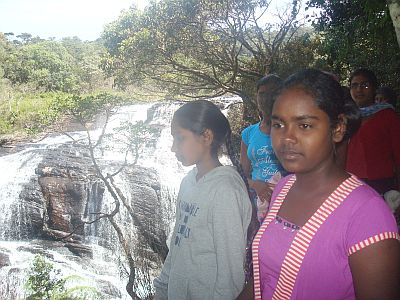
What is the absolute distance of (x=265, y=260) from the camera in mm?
1175

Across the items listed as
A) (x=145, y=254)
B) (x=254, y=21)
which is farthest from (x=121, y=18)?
(x=145, y=254)

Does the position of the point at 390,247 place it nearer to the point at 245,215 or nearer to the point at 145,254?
the point at 245,215

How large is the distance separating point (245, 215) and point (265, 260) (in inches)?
19.1

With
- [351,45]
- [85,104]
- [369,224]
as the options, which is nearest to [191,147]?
[369,224]

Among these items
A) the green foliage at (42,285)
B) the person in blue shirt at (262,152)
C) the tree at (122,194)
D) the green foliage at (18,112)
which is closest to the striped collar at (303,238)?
the person in blue shirt at (262,152)

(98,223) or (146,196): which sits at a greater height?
(146,196)

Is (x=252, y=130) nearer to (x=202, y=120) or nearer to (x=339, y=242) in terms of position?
(x=202, y=120)

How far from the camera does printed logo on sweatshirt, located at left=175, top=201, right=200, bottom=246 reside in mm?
1664

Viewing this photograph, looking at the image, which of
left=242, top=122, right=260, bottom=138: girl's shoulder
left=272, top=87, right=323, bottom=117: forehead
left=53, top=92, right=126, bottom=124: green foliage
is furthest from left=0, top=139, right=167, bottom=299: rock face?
left=272, top=87, right=323, bottom=117: forehead

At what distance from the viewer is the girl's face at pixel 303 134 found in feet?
3.60

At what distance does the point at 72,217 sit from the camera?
448 inches

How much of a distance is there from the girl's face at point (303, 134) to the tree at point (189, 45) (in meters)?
8.17

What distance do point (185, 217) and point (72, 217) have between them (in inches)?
416

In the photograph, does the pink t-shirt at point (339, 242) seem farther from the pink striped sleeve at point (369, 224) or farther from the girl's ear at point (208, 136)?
the girl's ear at point (208, 136)
